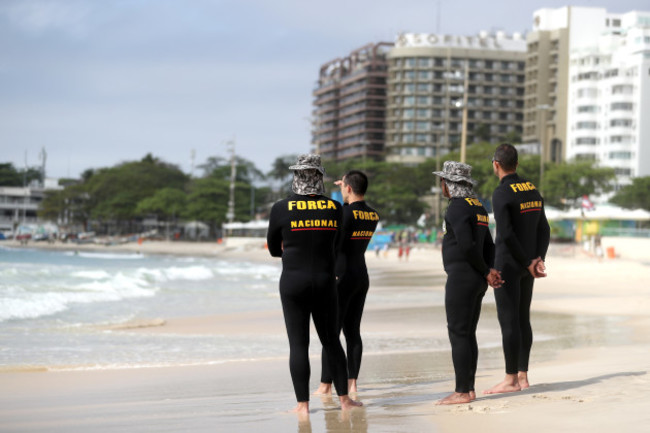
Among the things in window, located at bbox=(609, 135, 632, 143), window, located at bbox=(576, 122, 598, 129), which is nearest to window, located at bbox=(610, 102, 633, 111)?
window, located at bbox=(609, 135, 632, 143)

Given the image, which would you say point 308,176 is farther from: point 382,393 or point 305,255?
point 382,393

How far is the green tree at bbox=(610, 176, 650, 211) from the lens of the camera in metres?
83.9

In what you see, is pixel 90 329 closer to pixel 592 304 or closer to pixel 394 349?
pixel 394 349

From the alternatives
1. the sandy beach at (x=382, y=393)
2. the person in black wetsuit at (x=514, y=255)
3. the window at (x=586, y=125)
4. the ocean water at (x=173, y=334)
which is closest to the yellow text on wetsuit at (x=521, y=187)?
the person in black wetsuit at (x=514, y=255)

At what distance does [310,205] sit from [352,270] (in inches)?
44.7

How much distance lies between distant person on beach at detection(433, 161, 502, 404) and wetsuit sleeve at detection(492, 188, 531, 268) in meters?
0.39

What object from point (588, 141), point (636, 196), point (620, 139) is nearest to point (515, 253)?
point (636, 196)

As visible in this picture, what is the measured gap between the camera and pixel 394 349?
10906mm

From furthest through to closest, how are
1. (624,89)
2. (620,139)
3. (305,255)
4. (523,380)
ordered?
(624,89) → (620,139) → (523,380) → (305,255)

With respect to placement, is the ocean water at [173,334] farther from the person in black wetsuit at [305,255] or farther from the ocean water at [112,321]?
the person in black wetsuit at [305,255]

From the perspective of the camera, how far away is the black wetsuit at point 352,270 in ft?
22.8

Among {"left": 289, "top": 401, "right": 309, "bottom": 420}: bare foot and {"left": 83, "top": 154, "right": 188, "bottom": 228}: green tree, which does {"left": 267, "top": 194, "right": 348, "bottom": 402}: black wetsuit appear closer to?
{"left": 289, "top": 401, "right": 309, "bottom": 420}: bare foot

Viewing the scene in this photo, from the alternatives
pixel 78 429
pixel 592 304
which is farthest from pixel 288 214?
pixel 592 304

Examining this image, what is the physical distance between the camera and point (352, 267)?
698 cm
